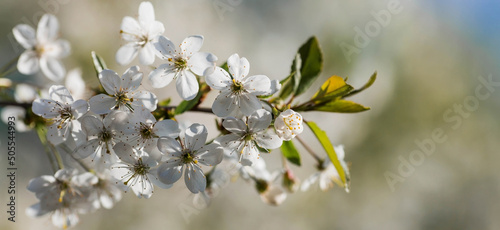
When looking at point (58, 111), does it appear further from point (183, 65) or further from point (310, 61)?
point (310, 61)

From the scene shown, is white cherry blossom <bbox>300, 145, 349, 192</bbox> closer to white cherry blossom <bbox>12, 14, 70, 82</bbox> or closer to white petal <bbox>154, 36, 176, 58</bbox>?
white petal <bbox>154, 36, 176, 58</bbox>

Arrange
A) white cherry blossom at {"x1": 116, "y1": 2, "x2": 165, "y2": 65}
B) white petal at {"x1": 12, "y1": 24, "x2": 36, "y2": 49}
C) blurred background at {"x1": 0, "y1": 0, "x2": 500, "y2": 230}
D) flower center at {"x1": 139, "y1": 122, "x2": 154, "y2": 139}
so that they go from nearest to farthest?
flower center at {"x1": 139, "y1": 122, "x2": 154, "y2": 139}
white cherry blossom at {"x1": 116, "y1": 2, "x2": 165, "y2": 65}
white petal at {"x1": 12, "y1": 24, "x2": 36, "y2": 49}
blurred background at {"x1": 0, "y1": 0, "x2": 500, "y2": 230}

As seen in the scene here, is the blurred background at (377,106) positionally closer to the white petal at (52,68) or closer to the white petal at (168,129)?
the white petal at (52,68)

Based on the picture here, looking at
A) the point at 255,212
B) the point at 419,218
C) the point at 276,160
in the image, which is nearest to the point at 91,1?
the point at 276,160

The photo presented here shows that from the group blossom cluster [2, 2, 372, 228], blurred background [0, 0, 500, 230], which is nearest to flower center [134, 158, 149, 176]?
blossom cluster [2, 2, 372, 228]

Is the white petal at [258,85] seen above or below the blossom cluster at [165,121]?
above

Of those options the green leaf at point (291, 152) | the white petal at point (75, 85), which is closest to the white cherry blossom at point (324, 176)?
the green leaf at point (291, 152)
